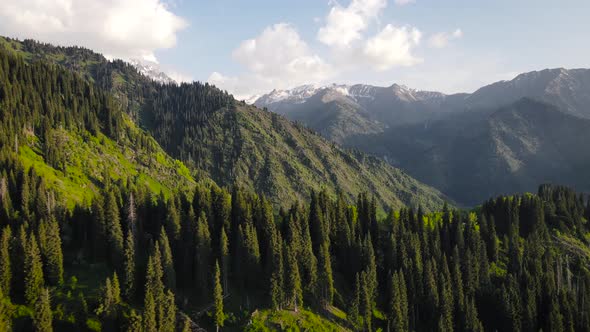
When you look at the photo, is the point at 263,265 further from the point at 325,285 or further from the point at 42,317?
the point at 42,317

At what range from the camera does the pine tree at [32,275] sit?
8669 cm

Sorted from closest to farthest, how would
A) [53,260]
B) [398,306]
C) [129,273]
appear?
[53,260]
[129,273]
[398,306]

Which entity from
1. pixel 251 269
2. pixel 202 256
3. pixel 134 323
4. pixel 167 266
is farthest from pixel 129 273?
pixel 251 269

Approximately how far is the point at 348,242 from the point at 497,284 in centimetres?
5544

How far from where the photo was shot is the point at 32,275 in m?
87.5

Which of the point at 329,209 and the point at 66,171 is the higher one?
the point at 66,171

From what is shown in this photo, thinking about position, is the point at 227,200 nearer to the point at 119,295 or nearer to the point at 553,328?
the point at 119,295

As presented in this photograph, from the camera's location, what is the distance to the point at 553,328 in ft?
390

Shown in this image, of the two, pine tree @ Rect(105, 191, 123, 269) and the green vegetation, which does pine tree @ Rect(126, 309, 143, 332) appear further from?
pine tree @ Rect(105, 191, 123, 269)

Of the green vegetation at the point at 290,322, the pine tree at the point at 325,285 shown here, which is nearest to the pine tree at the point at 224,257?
the green vegetation at the point at 290,322

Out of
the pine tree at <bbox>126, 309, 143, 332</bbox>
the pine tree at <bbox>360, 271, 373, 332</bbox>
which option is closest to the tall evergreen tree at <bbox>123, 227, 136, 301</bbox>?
the pine tree at <bbox>126, 309, 143, 332</bbox>

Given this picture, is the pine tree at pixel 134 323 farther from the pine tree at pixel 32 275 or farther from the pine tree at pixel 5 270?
the pine tree at pixel 5 270

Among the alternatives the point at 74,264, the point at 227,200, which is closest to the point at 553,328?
the point at 227,200

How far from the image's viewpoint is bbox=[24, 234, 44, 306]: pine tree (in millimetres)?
86688
